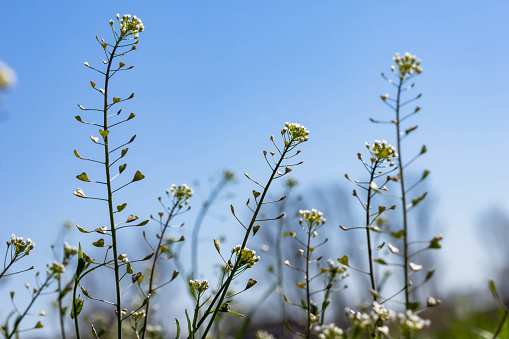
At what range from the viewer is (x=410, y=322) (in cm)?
161

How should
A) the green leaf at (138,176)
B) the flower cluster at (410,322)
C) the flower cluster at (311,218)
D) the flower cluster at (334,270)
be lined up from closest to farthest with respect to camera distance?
the flower cluster at (410,322)
the green leaf at (138,176)
the flower cluster at (311,218)
the flower cluster at (334,270)

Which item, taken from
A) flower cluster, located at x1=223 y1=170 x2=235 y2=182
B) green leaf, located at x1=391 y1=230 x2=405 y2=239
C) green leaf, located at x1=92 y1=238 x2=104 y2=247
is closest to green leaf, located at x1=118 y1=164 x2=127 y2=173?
green leaf, located at x1=92 y1=238 x2=104 y2=247

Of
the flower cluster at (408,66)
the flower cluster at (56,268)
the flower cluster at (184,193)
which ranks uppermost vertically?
the flower cluster at (408,66)

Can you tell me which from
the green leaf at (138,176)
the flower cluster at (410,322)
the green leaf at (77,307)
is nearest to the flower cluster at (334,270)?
the flower cluster at (410,322)

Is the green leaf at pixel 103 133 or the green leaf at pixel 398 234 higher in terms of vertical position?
the green leaf at pixel 103 133

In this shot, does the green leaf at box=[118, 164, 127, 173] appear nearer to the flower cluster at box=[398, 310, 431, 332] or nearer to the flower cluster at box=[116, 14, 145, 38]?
the flower cluster at box=[116, 14, 145, 38]

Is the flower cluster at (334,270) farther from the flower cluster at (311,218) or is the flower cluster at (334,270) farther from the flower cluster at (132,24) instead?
the flower cluster at (132,24)

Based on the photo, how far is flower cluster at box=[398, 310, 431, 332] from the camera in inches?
62.7

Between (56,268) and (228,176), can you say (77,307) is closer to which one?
(56,268)

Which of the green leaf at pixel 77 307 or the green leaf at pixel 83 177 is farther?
the green leaf at pixel 83 177

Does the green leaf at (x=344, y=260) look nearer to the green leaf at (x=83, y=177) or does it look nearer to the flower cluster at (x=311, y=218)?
the flower cluster at (x=311, y=218)

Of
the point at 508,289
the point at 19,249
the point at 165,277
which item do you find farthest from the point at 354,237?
the point at 19,249

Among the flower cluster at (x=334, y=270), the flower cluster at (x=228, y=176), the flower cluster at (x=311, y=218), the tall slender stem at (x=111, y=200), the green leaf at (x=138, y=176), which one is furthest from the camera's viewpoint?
the flower cluster at (x=228, y=176)

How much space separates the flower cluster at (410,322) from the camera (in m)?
1.59
